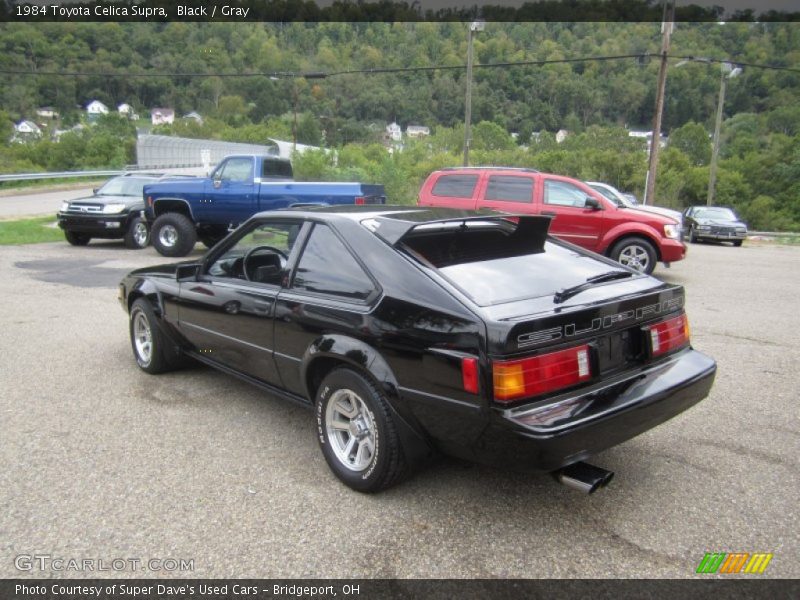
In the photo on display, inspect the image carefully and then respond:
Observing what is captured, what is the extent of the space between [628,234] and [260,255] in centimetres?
767

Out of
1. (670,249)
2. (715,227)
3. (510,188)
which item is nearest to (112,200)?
(510,188)

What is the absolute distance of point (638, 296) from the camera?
10.2 ft

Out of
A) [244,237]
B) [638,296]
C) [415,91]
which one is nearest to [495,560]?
[638,296]

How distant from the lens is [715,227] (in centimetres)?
1975

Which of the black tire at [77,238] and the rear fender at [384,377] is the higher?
the rear fender at [384,377]

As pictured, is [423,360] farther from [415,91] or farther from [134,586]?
[415,91]

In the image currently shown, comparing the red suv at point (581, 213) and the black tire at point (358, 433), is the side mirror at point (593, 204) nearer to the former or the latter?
the red suv at point (581, 213)

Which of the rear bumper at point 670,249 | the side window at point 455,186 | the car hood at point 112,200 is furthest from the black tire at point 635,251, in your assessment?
the car hood at point 112,200

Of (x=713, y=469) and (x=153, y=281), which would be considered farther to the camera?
(x=153, y=281)

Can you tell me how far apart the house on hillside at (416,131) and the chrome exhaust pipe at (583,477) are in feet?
210

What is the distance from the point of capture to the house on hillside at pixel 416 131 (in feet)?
217

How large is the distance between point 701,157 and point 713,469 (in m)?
70.0

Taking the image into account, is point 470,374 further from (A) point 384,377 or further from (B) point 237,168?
(B) point 237,168

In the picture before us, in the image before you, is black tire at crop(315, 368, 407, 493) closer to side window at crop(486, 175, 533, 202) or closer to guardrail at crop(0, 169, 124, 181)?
side window at crop(486, 175, 533, 202)
